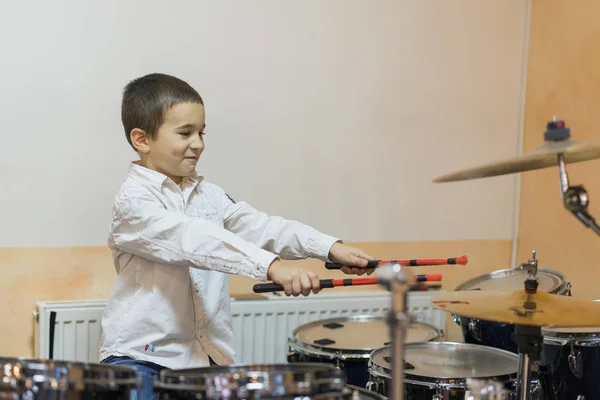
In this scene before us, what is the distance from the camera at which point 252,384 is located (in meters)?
1.19

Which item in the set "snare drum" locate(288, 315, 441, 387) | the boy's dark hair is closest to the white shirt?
the boy's dark hair

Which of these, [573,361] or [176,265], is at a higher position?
[176,265]

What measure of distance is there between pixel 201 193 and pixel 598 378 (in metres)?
1.11

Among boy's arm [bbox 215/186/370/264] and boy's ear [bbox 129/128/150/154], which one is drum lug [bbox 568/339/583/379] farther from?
boy's ear [bbox 129/128/150/154]

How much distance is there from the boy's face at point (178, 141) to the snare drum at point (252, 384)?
74cm

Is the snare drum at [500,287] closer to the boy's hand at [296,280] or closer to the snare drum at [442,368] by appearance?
the snare drum at [442,368]

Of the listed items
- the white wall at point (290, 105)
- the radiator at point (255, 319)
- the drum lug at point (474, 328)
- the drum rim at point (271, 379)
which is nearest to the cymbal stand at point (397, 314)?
the drum rim at point (271, 379)

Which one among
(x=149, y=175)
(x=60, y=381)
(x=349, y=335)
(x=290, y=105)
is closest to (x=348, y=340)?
(x=349, y=335)

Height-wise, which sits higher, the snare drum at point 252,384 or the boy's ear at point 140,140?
the boy's ear at point 140,140

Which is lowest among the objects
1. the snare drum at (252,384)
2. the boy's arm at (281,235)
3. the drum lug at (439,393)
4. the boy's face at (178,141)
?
the drum lug at (439,393)

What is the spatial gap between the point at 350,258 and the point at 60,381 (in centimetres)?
81

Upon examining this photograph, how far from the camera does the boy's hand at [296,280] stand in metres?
1.57

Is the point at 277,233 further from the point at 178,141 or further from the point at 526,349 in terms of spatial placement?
the point at 526,349

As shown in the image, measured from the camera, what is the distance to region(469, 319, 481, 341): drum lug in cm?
213
